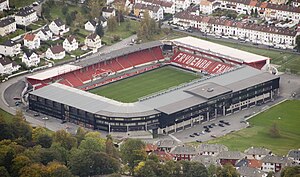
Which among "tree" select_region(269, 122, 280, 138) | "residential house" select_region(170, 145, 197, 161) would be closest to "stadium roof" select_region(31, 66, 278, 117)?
"residential house" select_region(170, 145, 197, 161)

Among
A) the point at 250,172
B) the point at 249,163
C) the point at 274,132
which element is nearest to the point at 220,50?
the point at 274,132

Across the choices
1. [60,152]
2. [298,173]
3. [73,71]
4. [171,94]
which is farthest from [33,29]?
[298,173]

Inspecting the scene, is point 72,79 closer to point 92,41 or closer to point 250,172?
point 92,41

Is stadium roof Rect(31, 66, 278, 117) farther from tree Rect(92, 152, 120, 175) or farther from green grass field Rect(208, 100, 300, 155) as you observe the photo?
tree Rect(92, 152, 120, 175)

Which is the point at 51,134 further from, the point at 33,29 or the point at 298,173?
the point at 33,29

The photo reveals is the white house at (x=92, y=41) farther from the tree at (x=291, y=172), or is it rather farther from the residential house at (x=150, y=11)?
the tree at (x=291, y=172)
